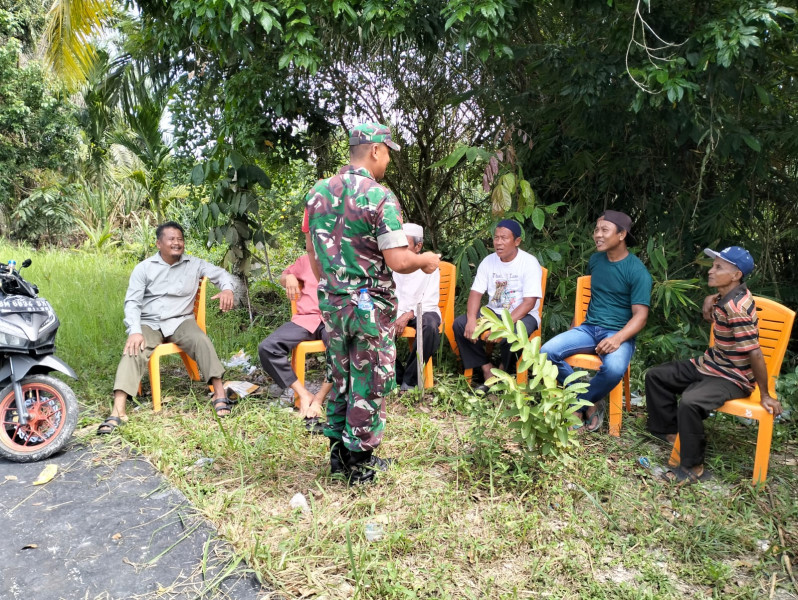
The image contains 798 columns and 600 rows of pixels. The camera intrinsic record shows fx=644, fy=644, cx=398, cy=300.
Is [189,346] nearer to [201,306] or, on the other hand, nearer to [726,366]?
[201,306]

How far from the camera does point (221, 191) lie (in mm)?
6078

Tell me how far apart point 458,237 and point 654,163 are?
2.38m

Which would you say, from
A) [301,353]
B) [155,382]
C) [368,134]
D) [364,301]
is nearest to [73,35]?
[155,382]

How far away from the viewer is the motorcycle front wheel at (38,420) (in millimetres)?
3814

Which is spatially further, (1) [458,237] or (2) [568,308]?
(1) [458,237]

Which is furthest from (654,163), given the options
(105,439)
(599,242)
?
(105,439)

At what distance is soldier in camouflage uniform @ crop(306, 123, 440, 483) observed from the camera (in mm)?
3094

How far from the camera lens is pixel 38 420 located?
388cm

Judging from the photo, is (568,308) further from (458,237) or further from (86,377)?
Answer: (86,377)

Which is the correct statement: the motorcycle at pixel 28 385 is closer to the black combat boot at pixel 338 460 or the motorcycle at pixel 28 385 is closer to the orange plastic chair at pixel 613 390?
the black combat boot at pixel 338 460

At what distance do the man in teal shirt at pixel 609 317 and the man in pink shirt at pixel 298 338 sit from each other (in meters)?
1.60

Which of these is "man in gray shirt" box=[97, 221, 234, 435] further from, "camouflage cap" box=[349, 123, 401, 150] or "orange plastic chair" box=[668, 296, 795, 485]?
"orange plastic chair" box=[668, 296, 795, 485]

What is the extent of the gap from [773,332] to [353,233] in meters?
2.49

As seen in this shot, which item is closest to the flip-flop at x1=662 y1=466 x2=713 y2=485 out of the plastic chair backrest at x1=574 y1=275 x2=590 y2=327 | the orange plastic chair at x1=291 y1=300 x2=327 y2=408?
the plastic chair backrest at x1=574 y1=275 x2=590 y2=327
